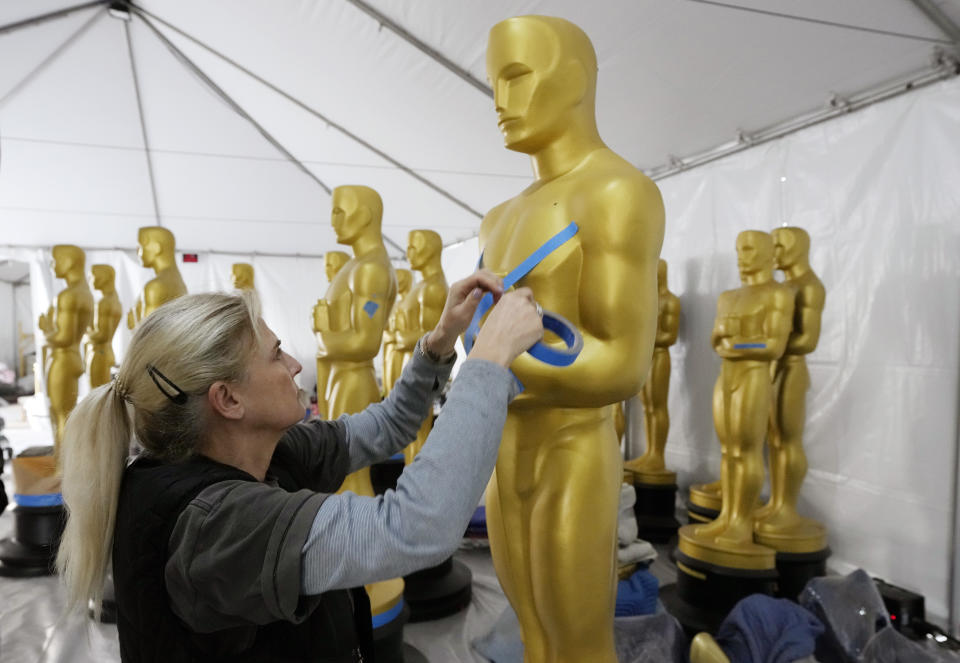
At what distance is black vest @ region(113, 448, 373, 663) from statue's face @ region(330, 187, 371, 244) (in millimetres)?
2585

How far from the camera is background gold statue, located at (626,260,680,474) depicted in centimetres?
464

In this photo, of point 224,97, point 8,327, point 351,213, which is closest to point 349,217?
point 351,213

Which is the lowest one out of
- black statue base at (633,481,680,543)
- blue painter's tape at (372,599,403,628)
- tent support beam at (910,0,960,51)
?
black statue base at (633,481,680,543)

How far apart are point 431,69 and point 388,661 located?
3.45m

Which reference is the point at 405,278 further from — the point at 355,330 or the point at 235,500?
the point at 235,500

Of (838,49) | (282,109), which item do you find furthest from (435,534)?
(282,109)

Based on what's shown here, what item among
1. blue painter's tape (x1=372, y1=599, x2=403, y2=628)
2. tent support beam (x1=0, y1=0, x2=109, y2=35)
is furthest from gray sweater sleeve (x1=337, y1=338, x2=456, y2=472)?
tent support beam (x1=0, y1=0, x2=109, y2=35)

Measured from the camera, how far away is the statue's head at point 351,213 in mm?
3529

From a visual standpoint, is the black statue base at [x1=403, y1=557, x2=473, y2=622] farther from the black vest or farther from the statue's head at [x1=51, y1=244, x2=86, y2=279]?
the statue's head at [x1=51, y1=244, x2=86, y2=279]

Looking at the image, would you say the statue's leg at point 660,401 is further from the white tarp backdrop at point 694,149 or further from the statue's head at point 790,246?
the statue's head at point 790,246

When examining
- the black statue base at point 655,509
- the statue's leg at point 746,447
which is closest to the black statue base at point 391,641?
the statue's leg at point 746,447

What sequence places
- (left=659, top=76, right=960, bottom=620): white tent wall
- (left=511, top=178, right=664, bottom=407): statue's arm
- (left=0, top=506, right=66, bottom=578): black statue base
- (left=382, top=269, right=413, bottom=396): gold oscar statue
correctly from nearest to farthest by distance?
1. (left=511, top=178, right=664, bottom=407): statue's arm
2. (left=659, top=76, right=960, bottom=620): white tent wall
3. (left=0, top=506, right=66, bottom=578): black statue base
4. (left=382, top=269, right=413, bottom=396): gold oscar statue

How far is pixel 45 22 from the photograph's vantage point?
546 cm

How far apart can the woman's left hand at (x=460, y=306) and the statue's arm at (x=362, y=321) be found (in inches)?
74.2
